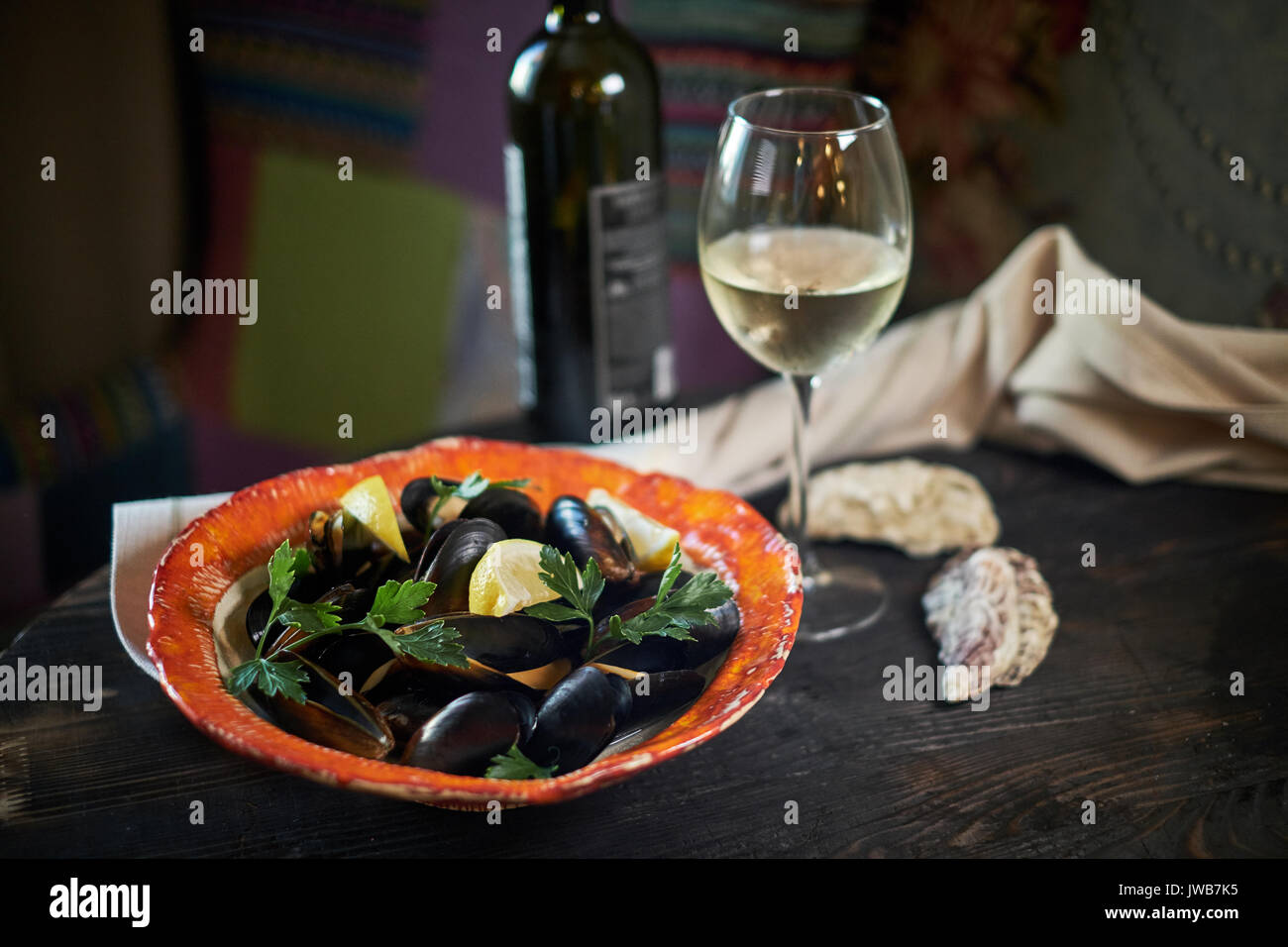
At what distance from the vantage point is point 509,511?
2.64 ft

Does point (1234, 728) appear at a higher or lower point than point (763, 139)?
lower

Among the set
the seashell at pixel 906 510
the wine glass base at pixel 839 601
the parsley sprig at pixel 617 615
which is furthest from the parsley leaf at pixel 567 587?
the seashell at pixel 906 510

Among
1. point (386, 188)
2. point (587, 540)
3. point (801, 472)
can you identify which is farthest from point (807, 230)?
point (386, 188)

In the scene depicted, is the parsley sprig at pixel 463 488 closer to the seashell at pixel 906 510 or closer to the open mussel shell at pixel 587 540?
the open mussel shell at pixel 587 540

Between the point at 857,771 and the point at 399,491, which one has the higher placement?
the point at 399,491

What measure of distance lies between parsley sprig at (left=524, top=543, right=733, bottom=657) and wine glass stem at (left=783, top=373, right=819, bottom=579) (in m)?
0.27

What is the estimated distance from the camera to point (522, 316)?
46.0 inches

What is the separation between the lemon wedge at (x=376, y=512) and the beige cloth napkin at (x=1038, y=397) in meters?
0.28

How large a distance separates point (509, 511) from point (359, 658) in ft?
0.51

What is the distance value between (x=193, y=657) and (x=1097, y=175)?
1.31m

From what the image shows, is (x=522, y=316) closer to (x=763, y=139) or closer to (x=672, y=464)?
(x=672, y=464)

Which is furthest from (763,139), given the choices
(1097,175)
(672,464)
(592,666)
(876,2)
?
(876,2)

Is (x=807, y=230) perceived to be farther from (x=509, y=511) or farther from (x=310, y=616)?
(x=310, y=616)

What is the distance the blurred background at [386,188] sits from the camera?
56.4 inches
